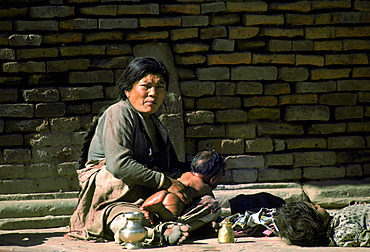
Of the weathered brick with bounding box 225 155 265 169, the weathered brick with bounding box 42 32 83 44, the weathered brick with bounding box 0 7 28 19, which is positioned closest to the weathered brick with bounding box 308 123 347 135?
the weathered brick with bounding box 225 155 265 169

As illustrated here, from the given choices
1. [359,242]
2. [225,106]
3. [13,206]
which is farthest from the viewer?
[225,106]

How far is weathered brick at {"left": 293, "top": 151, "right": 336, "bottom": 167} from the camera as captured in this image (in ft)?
21.1

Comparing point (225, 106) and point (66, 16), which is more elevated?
point (66, 16)

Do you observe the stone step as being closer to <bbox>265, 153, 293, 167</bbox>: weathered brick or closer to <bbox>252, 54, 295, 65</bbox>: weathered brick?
<bbox>265, 153, 293, 167</bbox>: weathered brick

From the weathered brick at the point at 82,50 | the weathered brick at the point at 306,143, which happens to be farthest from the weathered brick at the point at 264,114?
the weathered brick at the point at 82,50

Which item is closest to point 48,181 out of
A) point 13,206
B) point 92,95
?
point 13,206

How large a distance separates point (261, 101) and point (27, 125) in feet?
7.15

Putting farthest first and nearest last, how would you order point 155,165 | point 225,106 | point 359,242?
point 225,106
point 155,165
point 359,242

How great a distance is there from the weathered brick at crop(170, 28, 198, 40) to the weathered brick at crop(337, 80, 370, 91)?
149 cm

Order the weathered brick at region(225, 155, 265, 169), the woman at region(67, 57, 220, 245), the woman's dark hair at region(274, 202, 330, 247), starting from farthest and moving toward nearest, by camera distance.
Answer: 1. the weathered brick at region(225, 155, 265, 169)
2. the woman at region(67, 57, 220, 245)
3. the woman's dark hair at region(274, 202, 330, 247)

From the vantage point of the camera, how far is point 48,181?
606 cm

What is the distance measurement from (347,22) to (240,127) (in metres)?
1.45

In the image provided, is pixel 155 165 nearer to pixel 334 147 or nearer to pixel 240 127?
pixel 240 127

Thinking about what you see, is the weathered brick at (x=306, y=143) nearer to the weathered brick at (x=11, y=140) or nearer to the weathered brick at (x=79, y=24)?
the weathered brick at (x=79, y=24)
